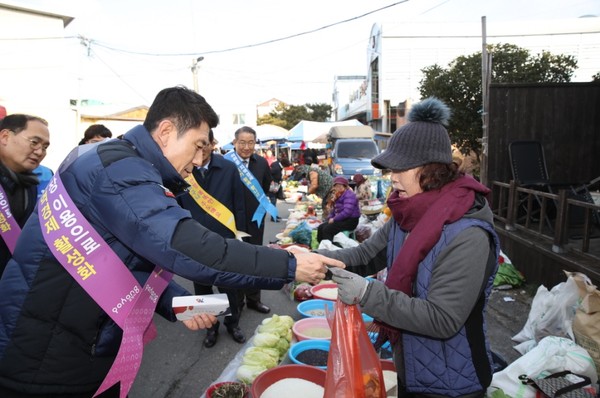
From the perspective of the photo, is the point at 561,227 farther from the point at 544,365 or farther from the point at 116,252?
the point at 116,252

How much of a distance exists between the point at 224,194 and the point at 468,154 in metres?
12.5

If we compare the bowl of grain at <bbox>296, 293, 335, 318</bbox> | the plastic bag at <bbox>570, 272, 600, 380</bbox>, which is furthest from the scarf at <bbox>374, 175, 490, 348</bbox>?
the plastic bag at <bbox>570, 272, 600, 380</bbox>

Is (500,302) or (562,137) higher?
(562,137)

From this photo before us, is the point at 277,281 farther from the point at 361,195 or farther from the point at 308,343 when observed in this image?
the point at 361,195

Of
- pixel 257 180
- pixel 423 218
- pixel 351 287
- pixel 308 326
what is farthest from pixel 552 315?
pixel 257 180

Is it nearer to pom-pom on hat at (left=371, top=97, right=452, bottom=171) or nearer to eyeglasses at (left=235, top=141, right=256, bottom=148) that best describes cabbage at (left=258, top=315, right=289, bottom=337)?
pom-pom on hat at (left=371, top=97, right=452, bottom=171)

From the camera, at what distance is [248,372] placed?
254 centimetres

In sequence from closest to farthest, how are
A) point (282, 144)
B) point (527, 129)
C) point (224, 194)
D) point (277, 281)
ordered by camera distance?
point (277, 281) < point (224, 194) < point (527, 129) < point (282, 144)

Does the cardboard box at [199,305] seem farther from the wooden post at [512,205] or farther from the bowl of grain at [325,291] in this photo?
the wooden post at [512,205]

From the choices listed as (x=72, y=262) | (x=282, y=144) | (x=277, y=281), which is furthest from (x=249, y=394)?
(x=282, y=144)

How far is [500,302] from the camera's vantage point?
5051mm

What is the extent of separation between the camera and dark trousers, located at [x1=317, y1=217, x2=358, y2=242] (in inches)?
274

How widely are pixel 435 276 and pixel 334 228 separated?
209 inches

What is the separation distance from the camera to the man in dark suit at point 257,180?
4.99 m
